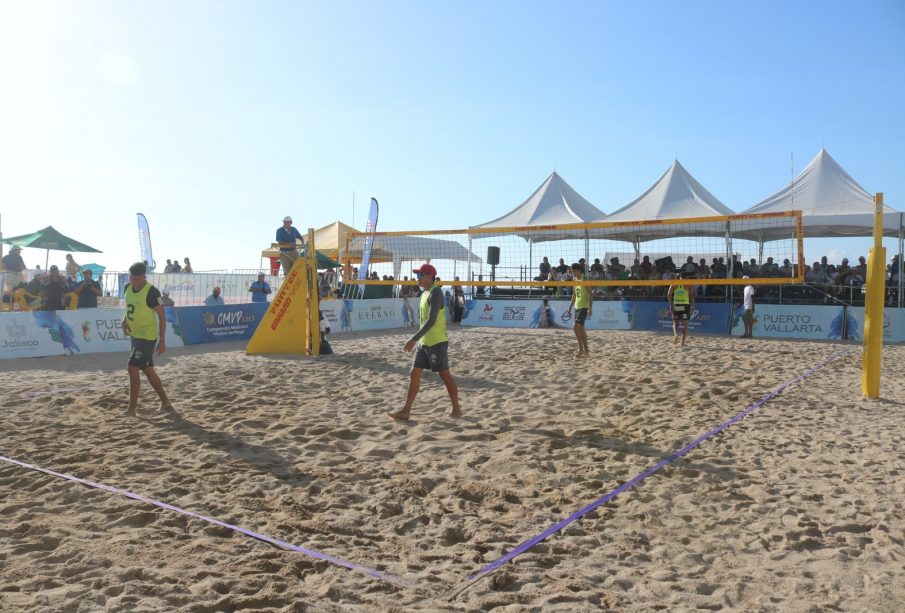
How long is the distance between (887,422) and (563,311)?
11.5 metres

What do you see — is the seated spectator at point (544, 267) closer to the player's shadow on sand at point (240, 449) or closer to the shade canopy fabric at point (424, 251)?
the shade canopy fabric at point (424, 251)

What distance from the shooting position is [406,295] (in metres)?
18.6

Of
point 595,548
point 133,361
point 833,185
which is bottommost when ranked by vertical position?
point 595,548

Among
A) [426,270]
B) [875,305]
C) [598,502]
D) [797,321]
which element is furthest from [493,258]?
[598,502]

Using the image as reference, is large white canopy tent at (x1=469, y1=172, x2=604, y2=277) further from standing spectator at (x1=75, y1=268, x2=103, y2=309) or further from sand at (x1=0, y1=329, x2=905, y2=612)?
sand at (x1=0, y1=329, x2=905, y2=612)

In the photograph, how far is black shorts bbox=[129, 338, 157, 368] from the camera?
6176 mm

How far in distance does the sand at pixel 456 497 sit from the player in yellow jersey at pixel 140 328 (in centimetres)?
31

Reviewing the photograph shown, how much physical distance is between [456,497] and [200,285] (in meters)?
15.1

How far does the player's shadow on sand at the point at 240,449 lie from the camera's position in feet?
14.7

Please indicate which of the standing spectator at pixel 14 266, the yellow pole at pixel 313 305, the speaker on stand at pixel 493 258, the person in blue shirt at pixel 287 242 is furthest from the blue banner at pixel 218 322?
the speaker on stand at pixel 493 258

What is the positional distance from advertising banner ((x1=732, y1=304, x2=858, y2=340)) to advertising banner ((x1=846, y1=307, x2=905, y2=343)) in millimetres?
82

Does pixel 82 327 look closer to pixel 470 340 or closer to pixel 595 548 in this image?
pixel 470 340

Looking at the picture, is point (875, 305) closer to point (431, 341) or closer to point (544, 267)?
point (431, 341)

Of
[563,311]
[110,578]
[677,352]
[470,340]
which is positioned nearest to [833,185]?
[563,311]
